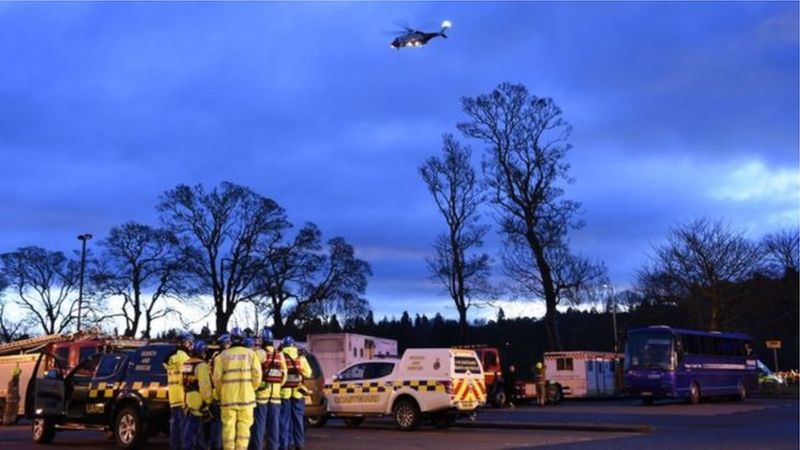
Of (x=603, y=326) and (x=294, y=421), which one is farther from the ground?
(x=603, y=326)

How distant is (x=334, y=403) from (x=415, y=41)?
1200 cm

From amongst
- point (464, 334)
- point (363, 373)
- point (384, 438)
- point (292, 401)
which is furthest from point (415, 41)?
point (464, 334)

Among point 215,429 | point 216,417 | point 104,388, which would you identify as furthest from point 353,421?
point 216,417

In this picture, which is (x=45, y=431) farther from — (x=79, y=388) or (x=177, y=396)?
(x=177, y=396)

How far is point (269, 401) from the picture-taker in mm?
13289

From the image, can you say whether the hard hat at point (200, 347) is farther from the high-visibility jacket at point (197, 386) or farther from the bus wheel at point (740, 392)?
the bus wheel at point (740, 392)

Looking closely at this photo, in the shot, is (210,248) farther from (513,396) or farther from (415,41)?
(415,41)

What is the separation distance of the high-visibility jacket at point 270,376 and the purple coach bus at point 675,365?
22.4 m

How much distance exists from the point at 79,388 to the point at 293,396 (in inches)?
194

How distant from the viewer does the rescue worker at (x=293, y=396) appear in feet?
46.3

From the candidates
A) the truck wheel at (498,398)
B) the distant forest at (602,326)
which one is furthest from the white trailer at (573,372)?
the truck wheel at (498,398)

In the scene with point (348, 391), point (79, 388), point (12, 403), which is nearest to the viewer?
point (79, 388)

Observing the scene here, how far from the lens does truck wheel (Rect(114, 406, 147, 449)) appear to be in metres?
15.2

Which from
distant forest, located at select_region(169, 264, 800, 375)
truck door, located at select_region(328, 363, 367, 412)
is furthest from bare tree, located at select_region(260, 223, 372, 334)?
truck door, located at select_region(328, 363, 367, 412)
